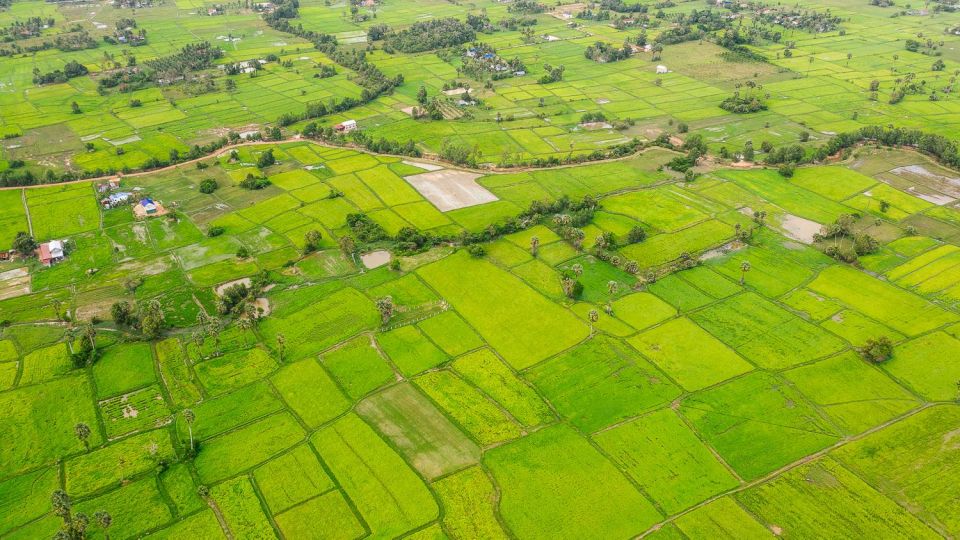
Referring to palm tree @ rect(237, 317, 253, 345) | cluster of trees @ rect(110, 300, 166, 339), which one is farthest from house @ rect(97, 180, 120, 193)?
palm tree @ rect(237, 317, 253, 345)

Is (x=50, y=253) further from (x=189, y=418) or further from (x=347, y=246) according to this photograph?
(x=189, y=418)

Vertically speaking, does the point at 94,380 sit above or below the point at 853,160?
below

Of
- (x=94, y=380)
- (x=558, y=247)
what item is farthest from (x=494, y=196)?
(x=94, y=380)

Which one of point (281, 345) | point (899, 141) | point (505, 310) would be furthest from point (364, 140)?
point (899, 141)

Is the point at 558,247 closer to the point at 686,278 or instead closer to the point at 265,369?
the point at 686,278

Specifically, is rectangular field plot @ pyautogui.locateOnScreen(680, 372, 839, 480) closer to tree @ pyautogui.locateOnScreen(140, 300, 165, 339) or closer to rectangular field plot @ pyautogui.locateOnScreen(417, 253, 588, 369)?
rectangular field plot @ pyautogui.locateOnScreen(417, 253, 588, 369)

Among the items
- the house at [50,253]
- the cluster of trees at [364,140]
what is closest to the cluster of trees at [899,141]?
the cluster of trees at [364,140]

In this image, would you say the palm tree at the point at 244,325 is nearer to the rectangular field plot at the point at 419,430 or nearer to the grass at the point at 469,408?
the rectangular field plot at the point at 419,430
